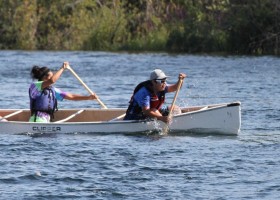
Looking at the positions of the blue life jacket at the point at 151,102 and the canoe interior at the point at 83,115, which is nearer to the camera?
the blue life jacket at the point at 151,102

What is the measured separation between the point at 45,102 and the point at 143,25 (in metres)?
38.9

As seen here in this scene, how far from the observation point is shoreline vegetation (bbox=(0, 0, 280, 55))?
46.9 m

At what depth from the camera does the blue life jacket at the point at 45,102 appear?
18.0 meters

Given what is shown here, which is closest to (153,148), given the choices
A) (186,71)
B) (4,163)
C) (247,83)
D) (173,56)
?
(4,163)

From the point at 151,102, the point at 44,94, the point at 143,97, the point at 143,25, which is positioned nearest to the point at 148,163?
the point at 143,97

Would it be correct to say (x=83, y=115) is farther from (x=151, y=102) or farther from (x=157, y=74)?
(x=157, y=74)

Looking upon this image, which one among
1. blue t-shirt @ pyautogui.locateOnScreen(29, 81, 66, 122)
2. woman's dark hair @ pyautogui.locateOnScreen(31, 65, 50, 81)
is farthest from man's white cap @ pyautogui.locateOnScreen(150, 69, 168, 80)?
woman's dark hair @ pyautogui.locateOnScreen(31, 65, 50, 81)

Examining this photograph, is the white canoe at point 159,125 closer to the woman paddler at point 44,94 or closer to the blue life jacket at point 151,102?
the blue life jacket at point 151,102

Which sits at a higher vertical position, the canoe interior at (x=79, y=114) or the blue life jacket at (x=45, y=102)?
the blue life jacket at (x=45, y=102)

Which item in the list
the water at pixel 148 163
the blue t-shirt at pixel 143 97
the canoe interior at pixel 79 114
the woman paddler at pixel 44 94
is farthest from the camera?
the canoe interior at pixel 79 114

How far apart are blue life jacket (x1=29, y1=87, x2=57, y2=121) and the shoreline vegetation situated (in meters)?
28.0

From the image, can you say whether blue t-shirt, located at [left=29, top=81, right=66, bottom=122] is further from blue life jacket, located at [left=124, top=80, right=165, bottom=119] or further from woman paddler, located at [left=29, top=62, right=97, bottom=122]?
blue life jacket, located at [left=124, top=80, right=165, bottom=119]

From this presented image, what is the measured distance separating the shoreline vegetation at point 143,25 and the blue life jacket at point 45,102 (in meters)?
28.0

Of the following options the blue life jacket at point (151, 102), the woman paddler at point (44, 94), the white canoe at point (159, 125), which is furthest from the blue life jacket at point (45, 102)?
the blue life jacket at point (151, 102)
